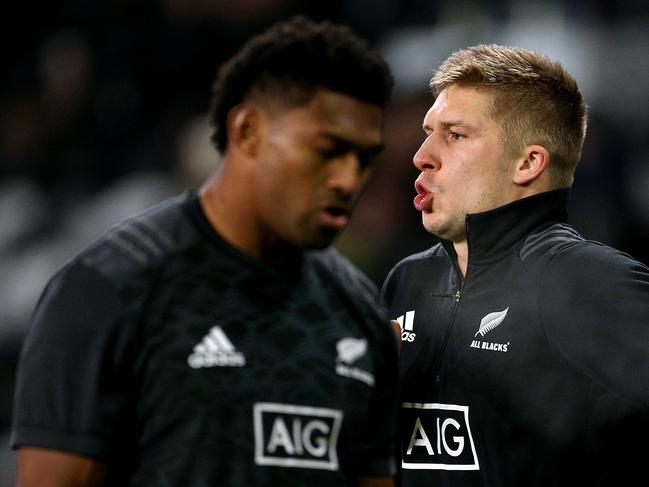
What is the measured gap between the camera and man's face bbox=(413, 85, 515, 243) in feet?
12.9

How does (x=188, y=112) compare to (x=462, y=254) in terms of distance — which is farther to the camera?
(x=188, y=112)

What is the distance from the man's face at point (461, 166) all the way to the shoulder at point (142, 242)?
3.89 feet

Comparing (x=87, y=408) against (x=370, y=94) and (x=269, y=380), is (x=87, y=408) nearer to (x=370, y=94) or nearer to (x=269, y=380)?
(x=269, y=380)

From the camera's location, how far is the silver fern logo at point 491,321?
3.78 meters

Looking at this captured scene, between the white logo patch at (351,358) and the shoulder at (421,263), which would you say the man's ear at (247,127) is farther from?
the shoulder at (421,263)

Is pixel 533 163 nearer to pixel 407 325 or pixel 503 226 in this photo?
pixel 503 226

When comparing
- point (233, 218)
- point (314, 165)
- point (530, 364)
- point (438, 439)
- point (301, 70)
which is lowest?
point (438, 439)

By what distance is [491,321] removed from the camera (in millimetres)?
3805

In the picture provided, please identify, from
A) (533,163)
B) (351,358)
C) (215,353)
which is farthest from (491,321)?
(215,353)

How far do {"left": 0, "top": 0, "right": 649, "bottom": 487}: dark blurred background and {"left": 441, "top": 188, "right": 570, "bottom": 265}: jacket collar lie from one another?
2.99m

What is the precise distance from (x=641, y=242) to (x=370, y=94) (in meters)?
4.59

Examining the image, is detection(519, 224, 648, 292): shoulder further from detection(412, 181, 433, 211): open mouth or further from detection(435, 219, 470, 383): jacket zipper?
detection(412, 181, 433, 211): open mouth

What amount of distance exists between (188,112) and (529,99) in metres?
5.50

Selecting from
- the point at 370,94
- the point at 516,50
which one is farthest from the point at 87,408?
the point at 516,50
